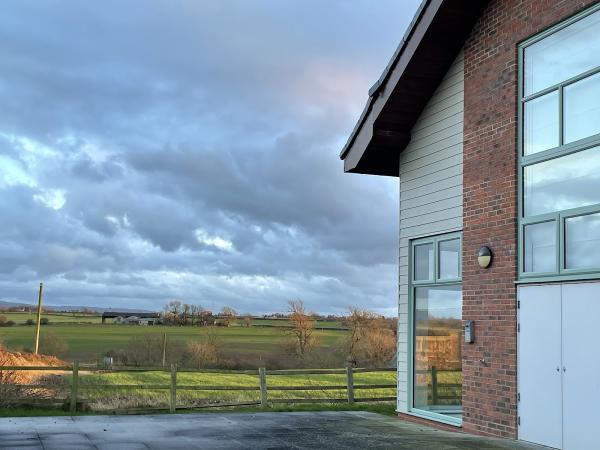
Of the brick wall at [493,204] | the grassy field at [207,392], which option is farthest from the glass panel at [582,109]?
the grassy field at [207,392]

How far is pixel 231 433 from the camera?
10.2 m

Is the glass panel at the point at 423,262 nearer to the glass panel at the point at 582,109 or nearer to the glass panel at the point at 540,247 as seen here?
the glass panel at the point at 540,247

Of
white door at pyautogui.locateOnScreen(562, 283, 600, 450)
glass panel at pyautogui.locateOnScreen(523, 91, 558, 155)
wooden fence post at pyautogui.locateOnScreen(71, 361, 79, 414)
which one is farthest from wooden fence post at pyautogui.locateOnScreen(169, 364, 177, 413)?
glass panel at pyautogui.locateOnScreen(523, 91, 558, 155)

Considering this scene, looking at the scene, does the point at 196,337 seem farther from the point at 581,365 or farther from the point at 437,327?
the point at 581,365

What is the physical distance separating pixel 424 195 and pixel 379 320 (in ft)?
75.5

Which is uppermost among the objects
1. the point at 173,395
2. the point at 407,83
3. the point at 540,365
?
the point at 407,83

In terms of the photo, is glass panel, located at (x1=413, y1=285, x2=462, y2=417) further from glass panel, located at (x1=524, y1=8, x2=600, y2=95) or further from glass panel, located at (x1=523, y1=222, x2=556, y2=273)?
glass panel, located at (x1=524, y1=8, x2=600, y2=95)

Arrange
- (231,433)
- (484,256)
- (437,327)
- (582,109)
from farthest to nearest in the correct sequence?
1. (437,327)
2. (231,433)
3. (484,256)
4. (582,109)

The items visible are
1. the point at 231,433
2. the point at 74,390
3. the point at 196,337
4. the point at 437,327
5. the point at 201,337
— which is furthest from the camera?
the point at 196,337

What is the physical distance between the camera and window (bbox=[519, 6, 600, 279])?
853cm

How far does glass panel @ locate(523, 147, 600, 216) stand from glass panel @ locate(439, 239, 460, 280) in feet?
6.31

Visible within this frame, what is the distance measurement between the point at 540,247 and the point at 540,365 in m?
1.58

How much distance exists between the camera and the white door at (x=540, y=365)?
8.71m

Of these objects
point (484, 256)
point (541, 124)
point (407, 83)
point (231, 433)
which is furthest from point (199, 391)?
point (541, 124)
